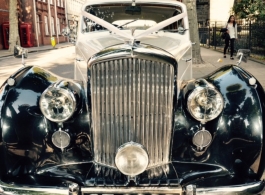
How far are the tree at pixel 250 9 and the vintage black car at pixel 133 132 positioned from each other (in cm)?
1259

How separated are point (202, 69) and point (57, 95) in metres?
9.19

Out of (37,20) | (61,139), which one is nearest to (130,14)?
(61,139)

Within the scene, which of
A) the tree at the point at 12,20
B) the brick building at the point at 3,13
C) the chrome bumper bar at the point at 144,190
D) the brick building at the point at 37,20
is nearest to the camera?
the chrome bumper bar at the point at 144,190

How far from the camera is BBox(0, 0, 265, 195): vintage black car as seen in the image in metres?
2.31

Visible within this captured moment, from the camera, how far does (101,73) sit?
2.39 m

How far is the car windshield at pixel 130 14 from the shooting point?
4.17 meters

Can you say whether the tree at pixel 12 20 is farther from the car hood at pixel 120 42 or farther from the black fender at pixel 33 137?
the black fender at pixel 33 137

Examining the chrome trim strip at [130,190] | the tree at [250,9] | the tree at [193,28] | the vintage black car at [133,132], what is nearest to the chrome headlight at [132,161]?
the vintage black car at [133,132]

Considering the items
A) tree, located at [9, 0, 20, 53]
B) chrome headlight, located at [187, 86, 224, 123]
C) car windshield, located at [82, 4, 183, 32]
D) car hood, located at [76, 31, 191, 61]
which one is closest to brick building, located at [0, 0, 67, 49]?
tree, located at [9, 0, 20, 53]

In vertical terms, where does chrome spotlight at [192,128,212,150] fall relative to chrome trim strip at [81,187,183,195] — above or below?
above

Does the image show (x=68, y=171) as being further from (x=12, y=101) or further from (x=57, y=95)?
(x=12, y=101)

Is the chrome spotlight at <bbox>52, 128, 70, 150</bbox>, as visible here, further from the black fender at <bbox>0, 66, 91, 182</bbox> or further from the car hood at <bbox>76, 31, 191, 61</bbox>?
the car hood at <bbox>76, 31, 191, 61</bbox>

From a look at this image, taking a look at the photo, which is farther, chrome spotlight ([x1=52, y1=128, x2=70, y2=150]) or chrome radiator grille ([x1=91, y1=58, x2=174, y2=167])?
chrome spotlight ([x1=52, y1=128, x2=70, y2=150])

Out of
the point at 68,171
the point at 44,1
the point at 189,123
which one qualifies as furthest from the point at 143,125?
the point at 44,1
